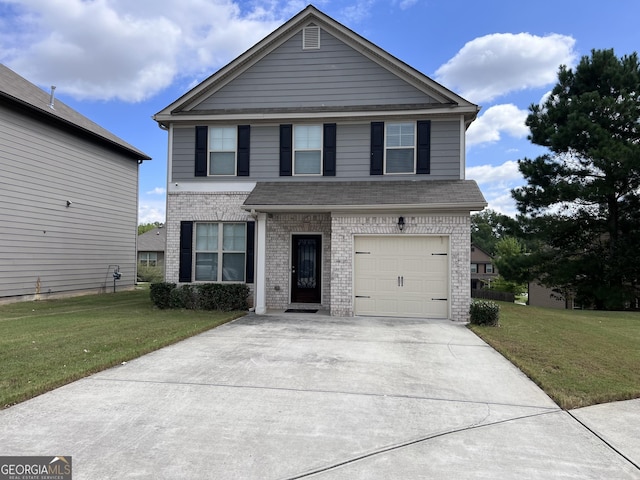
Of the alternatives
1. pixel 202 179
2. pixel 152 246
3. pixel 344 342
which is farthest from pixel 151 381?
pixel 152 246

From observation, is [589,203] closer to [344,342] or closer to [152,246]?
[344,342]

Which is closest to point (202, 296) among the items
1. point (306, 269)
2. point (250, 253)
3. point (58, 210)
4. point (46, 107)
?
point (250, 253)

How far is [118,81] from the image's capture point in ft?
58.4

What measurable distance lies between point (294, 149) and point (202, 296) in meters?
4.89

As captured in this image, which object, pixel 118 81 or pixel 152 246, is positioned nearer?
pixel 118 81

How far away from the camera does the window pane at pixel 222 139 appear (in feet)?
38.1

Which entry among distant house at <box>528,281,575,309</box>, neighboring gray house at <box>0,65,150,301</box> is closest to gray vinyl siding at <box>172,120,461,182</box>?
neighboring gray house at <box>0,65,150,301</box>

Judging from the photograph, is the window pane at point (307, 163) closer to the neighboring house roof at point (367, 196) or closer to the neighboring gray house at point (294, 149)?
the neighboring gray house at point (294, 149)

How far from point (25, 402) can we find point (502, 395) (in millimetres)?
5242

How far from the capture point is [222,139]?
38.2 ft

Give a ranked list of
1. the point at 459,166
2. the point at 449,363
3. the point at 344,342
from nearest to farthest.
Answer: the point at 449,363, the point at 344,342, the point at 459,166

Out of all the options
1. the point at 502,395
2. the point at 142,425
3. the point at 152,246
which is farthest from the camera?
the point at 152,246

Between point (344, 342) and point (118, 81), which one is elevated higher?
point (118, 81)

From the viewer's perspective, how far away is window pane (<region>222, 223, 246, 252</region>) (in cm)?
1140
